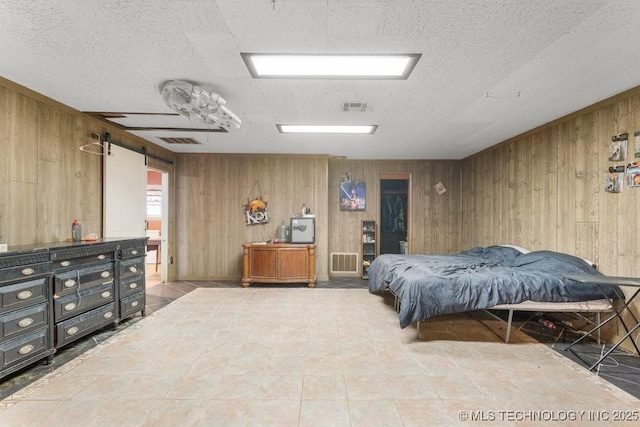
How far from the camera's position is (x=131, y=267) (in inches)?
139

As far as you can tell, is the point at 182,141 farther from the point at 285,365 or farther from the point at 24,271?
the point at 285,365

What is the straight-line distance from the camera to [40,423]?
1797 millimetres

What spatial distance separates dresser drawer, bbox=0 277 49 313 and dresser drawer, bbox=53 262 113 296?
0.12 meters

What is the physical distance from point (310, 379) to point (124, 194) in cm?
377

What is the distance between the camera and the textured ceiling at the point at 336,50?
5.87 ft

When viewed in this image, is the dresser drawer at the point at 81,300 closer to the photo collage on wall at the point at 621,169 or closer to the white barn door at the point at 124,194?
the white barn door at the point at 124,194

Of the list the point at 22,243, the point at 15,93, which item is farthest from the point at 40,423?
the point at 15,93

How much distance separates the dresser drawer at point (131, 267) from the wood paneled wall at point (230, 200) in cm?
224

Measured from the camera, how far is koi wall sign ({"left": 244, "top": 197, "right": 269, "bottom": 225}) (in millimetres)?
5906

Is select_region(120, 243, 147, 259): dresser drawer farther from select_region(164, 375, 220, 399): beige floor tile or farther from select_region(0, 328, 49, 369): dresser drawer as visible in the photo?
select_region(164, 375, 220, 399): beige floor tile

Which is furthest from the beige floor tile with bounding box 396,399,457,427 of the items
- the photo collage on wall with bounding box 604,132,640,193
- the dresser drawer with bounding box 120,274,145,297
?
the dresser drawer with bounding box 120,274,145,297

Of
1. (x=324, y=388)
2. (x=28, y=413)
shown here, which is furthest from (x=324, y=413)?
(x=28, y=413)

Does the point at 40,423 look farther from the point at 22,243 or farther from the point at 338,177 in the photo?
the point at 338,177

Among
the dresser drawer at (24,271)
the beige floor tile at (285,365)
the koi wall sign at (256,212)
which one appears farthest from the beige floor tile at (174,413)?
the koi wall sign at (256,212)
